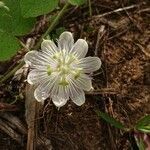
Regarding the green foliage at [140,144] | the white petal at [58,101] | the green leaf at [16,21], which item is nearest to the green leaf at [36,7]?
the green leaf at [16,21]

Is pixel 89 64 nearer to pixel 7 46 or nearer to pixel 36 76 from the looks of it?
pixel 36 76

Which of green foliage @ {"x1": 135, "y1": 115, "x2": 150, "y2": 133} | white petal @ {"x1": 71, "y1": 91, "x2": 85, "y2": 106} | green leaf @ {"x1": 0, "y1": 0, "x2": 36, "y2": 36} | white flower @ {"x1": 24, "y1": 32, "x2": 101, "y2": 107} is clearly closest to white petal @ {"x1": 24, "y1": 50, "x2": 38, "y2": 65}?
white flower @ {"x1": 24, "y1": 32, "x2": 101, "y2": 107}

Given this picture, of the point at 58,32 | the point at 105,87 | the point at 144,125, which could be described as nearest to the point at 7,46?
the point at 58,32

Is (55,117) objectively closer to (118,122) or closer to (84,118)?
(84,118)

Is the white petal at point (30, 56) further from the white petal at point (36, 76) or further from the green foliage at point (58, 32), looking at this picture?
the green foliage at point (58, 32)

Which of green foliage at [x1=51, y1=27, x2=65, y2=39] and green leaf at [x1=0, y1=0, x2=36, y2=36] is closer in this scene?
green leaf at [x1=0, y1=0, x2=36, y2=36]

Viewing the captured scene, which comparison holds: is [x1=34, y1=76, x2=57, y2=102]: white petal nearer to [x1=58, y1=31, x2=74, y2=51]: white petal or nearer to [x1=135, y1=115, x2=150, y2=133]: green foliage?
[x1=58, y1=31, x2=74, y2=51]: white petal

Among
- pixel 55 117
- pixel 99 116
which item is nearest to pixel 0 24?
pixel 55 117
